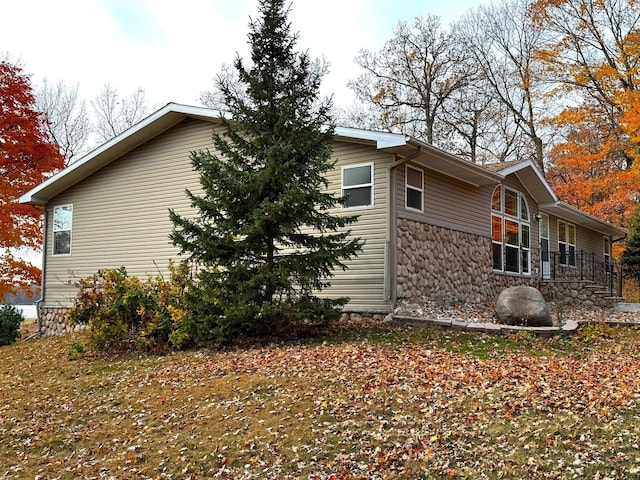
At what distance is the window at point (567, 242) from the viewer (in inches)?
757

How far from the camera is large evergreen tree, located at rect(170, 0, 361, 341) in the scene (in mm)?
8867

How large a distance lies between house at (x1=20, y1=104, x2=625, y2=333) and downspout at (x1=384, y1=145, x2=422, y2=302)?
0.02m

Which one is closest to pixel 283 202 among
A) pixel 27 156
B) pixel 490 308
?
pixel 490 308

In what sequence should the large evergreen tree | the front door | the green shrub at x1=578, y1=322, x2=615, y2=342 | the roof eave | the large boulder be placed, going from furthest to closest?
the front door
the roof eave
the large boulder
the green shrub at x1=578, y1=322, x2=615, y2=342
the large evergreen tree

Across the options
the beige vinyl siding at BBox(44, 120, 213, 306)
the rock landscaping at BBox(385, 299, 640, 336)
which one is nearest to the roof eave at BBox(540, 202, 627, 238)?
the rock landscaping at BBox(385, 299, 640, 336)

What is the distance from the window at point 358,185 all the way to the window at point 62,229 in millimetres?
8440

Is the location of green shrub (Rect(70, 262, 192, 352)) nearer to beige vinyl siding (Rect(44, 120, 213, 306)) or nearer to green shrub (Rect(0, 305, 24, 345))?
beige vinyl siding (Rect(44, 120, 213, 306))

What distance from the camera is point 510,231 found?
15.6 meters

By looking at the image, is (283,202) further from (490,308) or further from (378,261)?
(490,308)

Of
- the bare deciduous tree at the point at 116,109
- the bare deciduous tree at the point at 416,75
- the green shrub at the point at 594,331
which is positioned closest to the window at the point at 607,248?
the bare deciduous tree at the point at 416,75

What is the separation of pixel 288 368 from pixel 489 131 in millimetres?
21480

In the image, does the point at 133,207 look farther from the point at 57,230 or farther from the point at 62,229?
the point at 57,230

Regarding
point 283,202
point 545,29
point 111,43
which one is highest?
point 545,29

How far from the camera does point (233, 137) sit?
9.52 metres
